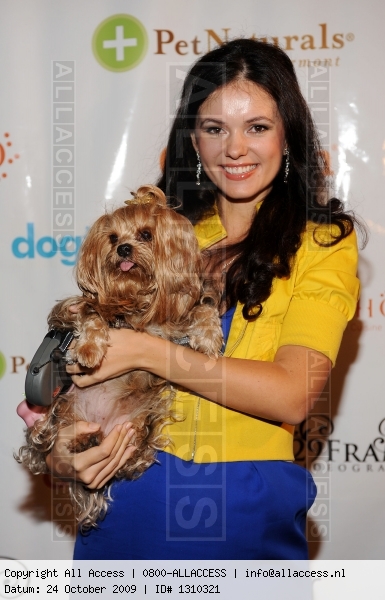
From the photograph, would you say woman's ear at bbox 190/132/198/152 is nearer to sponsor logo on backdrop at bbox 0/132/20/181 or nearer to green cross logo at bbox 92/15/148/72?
green cross logo at bbox 92/15/148/72

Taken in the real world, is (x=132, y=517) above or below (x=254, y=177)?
below

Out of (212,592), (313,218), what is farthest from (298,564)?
(313,218)

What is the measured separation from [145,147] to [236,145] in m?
0.99

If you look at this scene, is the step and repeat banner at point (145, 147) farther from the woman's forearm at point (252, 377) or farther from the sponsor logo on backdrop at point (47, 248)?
the woman's forearm at point (252, 377)

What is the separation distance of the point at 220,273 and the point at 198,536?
0.71m

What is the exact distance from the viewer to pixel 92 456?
1.83 meters

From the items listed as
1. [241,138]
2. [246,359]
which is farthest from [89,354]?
[241,138]

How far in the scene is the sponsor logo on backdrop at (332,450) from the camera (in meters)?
2.86

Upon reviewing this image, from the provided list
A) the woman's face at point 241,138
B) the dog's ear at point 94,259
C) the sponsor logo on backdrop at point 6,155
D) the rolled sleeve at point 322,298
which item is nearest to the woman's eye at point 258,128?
the woman's face at point 241,138

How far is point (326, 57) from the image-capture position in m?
2.79

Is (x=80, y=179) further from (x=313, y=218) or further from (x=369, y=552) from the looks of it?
(x=369, y=552)

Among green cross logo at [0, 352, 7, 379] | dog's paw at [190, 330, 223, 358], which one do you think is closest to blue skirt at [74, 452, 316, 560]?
dog's paw at [190, 330, 223, 358]

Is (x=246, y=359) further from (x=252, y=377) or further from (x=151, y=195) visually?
(x=151, y=195)

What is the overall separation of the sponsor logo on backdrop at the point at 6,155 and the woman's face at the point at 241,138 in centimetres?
112
